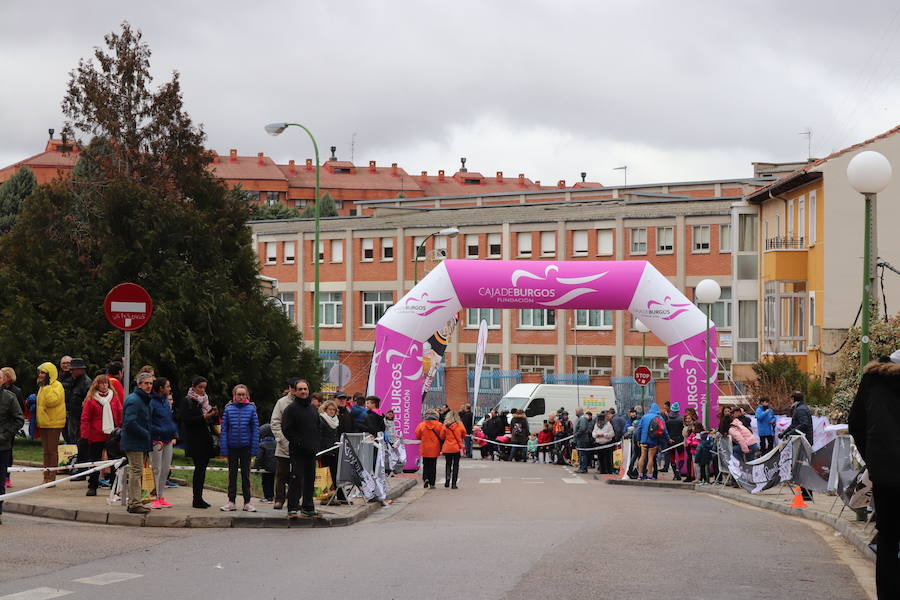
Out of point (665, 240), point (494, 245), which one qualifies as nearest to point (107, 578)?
point (665, 240)

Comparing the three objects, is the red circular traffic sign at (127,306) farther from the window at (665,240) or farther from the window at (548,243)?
the window at (548,243)

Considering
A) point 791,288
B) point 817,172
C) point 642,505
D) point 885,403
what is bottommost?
point 642,505

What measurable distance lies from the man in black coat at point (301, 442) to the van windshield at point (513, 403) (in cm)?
3240

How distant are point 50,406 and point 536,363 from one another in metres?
57.1

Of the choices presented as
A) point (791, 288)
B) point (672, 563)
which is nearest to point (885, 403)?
point (672, 563)

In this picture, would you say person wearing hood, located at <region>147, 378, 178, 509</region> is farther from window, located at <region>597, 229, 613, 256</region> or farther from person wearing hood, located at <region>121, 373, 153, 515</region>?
window, located at <region>597, 229, 613, 256</region>

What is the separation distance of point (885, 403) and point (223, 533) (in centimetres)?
882

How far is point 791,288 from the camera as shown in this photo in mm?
45344

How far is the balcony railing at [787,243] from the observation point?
144 ft

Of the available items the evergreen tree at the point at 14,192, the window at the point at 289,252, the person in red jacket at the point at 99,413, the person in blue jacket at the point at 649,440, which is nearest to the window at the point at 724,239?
the window at the point at 289,252

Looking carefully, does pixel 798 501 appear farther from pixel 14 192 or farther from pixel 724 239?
pixel 14 192

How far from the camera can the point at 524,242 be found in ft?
245

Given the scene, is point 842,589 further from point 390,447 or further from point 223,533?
point 390,447

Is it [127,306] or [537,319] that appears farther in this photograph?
[537,319]
